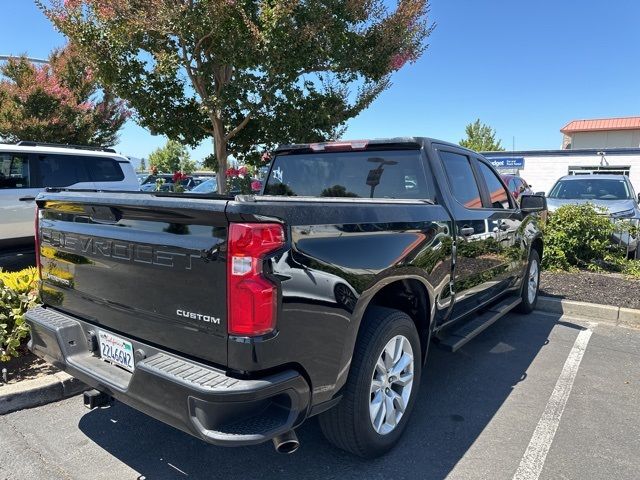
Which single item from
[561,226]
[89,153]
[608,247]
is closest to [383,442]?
[561,226]

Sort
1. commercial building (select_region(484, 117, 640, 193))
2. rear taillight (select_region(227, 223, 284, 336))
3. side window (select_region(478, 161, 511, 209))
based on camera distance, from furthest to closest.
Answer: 1. commercial building (select_region(484, 117, 640, 193))
2. side window (select_region(478, 161, 511, 209))
3. rear taillight (select_region(227, 223, 284, 336))

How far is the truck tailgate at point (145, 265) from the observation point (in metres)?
2.15

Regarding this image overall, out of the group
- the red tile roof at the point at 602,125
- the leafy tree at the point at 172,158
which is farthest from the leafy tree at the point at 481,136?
the leafy tree at the point at 172,158

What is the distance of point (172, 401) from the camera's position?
7.02 feet

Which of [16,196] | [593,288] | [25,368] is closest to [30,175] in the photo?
[16,196]

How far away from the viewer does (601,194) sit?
397 inches

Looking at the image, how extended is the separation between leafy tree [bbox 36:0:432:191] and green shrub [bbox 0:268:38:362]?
321 centimetres

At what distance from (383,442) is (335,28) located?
5.20 metres

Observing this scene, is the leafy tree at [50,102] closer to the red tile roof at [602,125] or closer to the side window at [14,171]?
the side window at [14,171]

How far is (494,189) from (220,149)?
13.6 ft

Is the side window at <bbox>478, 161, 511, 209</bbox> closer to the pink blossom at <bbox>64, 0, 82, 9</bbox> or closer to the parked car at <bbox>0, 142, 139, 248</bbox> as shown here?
the pink blossom at <bbox>64, 0, 82, 9</bbox>

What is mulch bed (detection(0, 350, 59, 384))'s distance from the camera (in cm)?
372

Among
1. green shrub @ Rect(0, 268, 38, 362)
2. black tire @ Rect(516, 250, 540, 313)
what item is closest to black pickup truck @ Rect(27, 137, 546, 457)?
green shrub @ Rect(0, 268, 38, 362)

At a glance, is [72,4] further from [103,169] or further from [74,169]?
[103,169]
